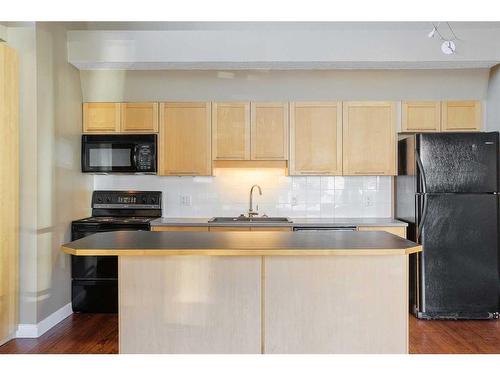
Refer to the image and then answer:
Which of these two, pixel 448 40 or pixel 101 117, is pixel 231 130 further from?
pixel 448 40

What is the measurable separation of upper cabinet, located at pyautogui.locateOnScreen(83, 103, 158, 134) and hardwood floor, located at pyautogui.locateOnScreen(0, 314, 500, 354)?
183cm

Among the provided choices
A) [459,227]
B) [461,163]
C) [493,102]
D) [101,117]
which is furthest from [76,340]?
[493,102]

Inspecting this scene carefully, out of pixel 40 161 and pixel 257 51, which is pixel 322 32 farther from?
pixel 40 161

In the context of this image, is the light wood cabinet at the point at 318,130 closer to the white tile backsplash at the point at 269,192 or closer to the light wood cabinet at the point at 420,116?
the white tile backsplash at the point at 269,192

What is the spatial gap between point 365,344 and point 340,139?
2.42 meters

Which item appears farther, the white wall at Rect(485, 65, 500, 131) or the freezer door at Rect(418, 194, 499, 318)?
the white wall at Rect(485, 65, 500, 131)

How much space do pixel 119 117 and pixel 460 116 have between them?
3402 millimetres

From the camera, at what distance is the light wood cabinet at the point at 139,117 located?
4.58m

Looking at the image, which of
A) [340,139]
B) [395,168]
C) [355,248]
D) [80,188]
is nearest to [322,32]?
[340,139]

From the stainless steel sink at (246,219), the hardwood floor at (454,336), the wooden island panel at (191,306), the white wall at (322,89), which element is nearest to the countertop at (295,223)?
the stainless steel sink at (246,219)

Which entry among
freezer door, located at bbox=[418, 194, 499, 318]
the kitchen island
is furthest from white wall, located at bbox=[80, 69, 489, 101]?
the kitchen island

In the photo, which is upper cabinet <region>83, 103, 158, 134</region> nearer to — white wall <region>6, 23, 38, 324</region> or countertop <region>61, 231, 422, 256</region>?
white wall <region>6, 23, 38, 324</region>

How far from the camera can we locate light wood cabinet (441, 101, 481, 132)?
4516mm

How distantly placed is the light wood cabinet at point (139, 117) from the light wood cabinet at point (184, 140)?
8 centimetres
